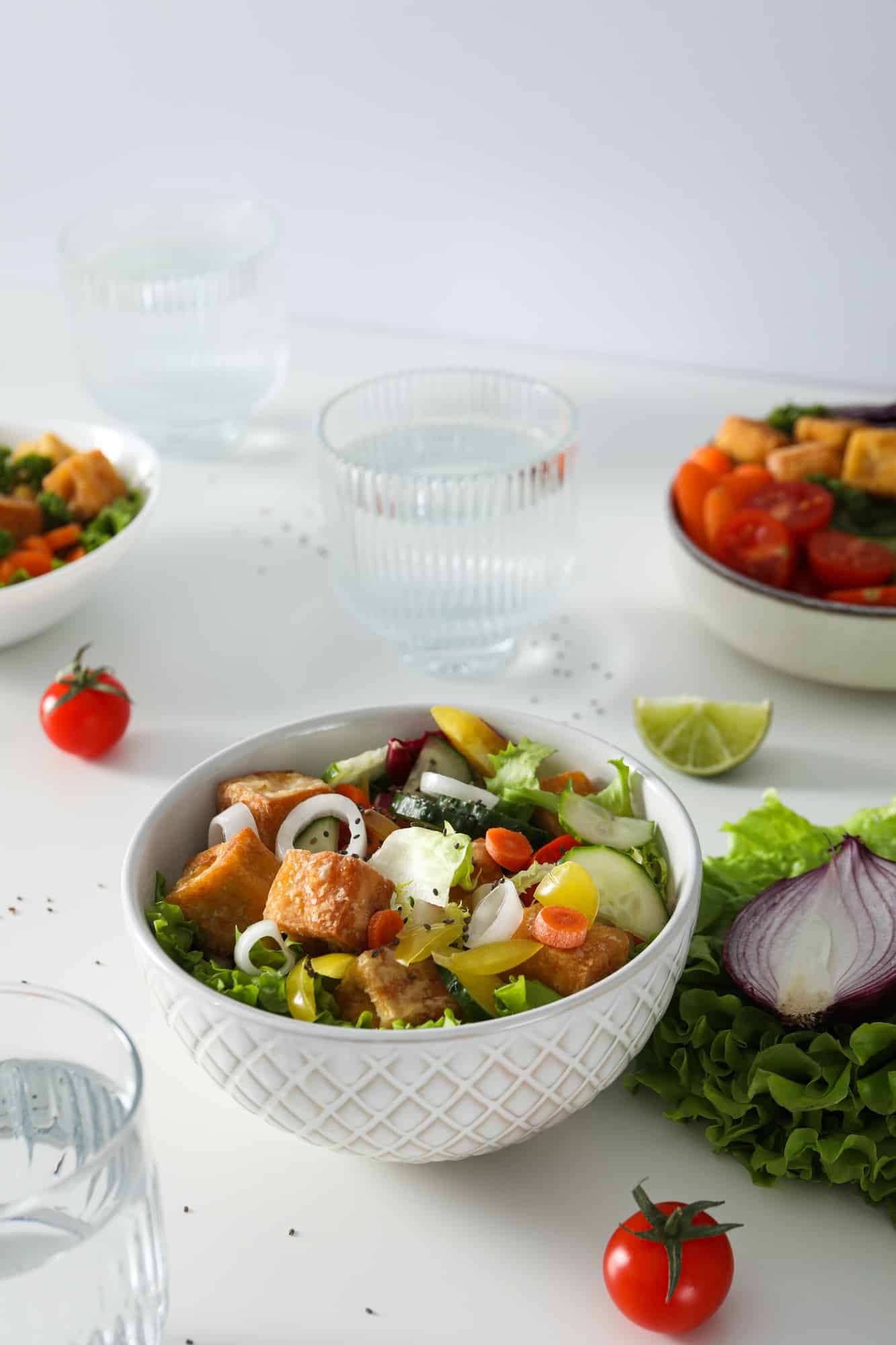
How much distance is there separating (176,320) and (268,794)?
1166 millimetres

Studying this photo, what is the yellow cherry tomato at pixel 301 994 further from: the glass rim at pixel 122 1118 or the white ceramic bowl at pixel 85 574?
the white ceramic bowl at pixel 85 574

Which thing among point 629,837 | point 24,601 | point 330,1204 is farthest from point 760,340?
point 330,1204

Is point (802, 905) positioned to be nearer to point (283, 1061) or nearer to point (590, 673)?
point (283, 1061)

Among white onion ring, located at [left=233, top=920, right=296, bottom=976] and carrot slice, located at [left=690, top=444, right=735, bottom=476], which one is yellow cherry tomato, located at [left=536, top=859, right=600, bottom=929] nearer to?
white onion ring, located at [left=233, top=920, right=296, bottom=976]

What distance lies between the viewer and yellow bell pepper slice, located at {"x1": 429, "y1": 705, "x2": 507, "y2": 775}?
1.21m

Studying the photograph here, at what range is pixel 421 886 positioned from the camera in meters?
1.05

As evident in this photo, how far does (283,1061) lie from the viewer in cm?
91

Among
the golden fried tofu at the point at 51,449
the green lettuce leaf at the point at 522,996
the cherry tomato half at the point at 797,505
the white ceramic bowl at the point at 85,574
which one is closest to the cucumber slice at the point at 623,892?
the green lettuce leaf at the point at 522,996

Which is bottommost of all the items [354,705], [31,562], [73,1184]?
[354,705]

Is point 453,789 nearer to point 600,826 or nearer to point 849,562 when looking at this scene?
point 600,826

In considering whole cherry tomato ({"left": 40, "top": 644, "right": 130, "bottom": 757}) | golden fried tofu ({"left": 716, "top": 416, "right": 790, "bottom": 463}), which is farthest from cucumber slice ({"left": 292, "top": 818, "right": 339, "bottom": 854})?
golden fried tofu ({"left": 716, "top": 416, "right": 790, "bottom": 463})

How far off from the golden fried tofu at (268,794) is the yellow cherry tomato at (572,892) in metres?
0.23

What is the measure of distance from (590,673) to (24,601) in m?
0.66

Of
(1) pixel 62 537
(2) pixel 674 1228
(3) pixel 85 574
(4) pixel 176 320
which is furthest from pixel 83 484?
(2) pixel 674 1228
